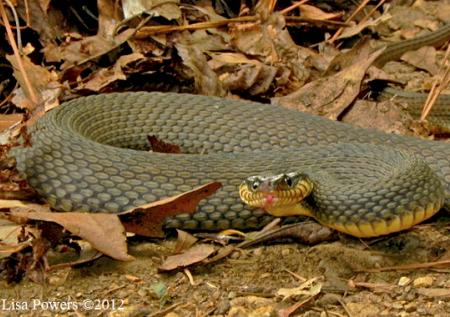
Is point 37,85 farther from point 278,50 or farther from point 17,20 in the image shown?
point 278,50

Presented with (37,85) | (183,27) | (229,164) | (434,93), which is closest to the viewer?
(229,164)

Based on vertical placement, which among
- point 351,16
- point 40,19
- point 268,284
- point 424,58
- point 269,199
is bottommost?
point 424,58

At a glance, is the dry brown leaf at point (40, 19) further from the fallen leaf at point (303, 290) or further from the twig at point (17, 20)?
the fallen leaf at point (303, 290)

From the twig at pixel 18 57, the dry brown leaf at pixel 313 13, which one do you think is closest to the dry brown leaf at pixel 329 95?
the dry brown leaf at pixel 313 13

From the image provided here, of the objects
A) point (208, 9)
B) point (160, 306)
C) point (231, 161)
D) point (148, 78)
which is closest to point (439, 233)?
point (231, 161)

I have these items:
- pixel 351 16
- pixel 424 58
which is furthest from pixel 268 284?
pixel 351 16

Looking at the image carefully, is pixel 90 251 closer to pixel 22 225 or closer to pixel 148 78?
pixel 22 225

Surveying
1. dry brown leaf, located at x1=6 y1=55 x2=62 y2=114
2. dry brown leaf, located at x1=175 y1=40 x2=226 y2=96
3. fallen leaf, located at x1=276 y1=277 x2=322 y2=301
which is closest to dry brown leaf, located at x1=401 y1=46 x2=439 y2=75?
dry brown leaf, located at x1=175 y1=40 x2=226 y2=96
